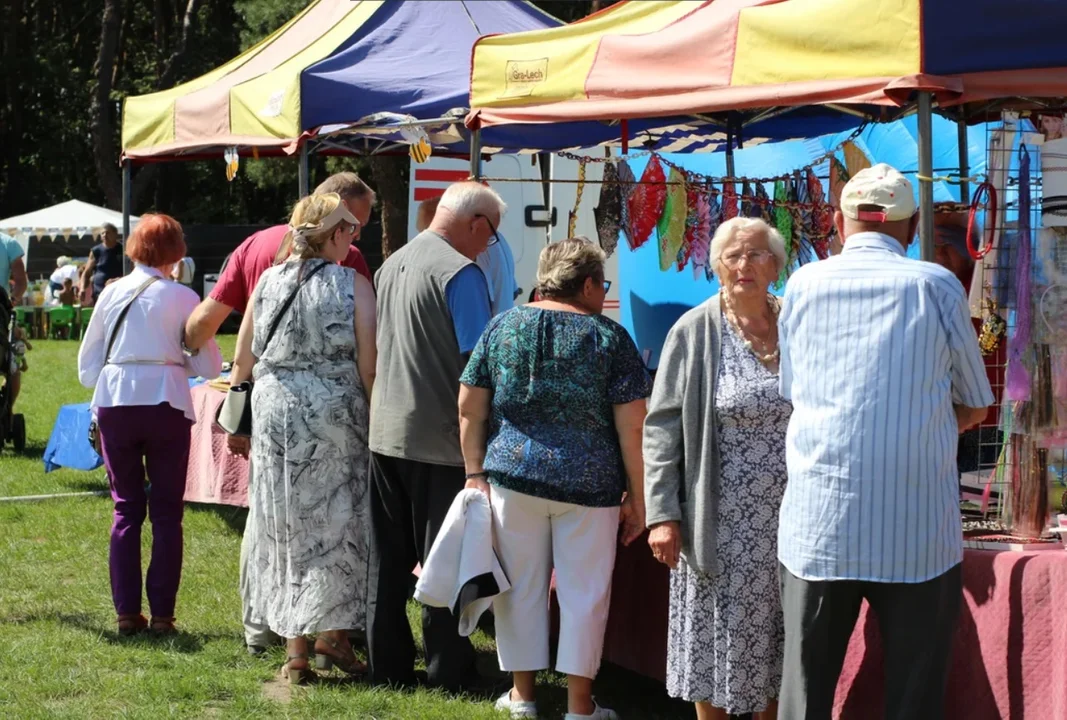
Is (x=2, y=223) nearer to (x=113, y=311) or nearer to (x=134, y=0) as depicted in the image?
(x=134, y=0)

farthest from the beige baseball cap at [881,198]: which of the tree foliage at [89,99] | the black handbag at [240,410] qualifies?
the tree foliage at [89,99]

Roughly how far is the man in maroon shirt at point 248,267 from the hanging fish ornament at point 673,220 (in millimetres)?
1828

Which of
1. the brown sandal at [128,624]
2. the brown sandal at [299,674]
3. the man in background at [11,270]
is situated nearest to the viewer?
the brown sandal at [299,674]

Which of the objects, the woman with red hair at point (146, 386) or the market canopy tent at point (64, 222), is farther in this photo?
the market canopy tent at point (64, 222)

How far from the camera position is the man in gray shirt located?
4414mm

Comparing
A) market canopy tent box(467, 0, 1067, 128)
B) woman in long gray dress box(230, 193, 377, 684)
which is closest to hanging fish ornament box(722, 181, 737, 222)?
market canopy tent box(467, 0, 1067, 128)

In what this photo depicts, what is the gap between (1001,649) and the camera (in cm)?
344

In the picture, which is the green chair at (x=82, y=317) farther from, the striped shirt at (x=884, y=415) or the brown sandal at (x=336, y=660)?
the striped shirt at (x=884, y=415)

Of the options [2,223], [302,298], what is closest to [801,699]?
[302,298]

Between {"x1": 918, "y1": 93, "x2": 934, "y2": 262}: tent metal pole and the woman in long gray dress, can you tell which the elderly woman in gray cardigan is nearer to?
{"x1": 918, "y1": 93, "x2": 934, "y2": 262}: tent metal pole

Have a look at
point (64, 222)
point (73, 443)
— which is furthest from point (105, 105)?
point (73, 443)

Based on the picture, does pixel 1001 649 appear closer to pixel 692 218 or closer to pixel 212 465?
pixel 692 218

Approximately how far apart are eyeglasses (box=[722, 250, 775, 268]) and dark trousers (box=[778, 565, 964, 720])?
84cm

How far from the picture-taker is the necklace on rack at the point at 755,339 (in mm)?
3617
